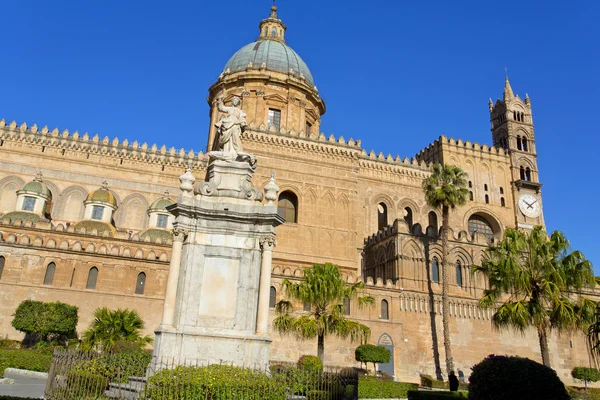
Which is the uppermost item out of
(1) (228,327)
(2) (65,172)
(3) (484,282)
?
(2) (65,172)

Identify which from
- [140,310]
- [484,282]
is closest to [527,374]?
[140,310]

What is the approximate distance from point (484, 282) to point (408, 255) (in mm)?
5603

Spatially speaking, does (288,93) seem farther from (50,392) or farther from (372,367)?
(50,392)

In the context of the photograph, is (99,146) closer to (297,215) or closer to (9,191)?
(9,191)

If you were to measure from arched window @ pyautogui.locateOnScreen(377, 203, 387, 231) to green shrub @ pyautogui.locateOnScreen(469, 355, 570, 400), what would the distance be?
1173 inches

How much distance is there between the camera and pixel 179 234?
11.7 m

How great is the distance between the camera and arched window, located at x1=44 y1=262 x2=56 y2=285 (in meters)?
27.5

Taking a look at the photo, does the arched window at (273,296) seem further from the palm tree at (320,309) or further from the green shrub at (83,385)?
the green shrub at (83,385)

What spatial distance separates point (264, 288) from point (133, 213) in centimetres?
3000

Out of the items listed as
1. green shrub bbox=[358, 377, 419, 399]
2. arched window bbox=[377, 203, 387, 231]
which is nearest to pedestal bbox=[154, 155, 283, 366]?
green shrub bbox=[358, 377, 419, 399]

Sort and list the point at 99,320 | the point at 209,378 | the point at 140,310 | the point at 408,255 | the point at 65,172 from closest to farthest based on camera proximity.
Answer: the point at 209,378, the point at 99,320, the point at 140,310, the point at 408,255, the point at 65,172

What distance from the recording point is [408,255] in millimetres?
34000

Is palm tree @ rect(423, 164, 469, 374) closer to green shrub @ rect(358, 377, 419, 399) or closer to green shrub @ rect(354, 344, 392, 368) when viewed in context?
green shrub @ rect(354, 344, 392, 368)

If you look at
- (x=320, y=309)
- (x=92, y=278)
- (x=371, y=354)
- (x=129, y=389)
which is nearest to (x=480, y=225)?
(x=371, y=354)
